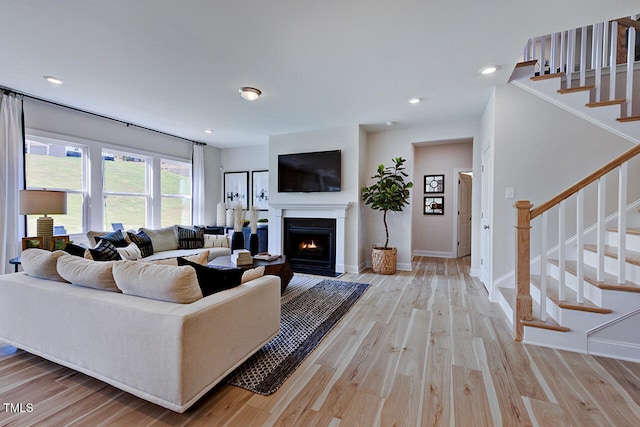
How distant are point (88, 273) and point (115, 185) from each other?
3.69 m

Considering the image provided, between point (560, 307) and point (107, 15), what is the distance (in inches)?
165

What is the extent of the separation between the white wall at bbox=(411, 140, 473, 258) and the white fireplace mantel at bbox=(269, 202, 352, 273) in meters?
2.03

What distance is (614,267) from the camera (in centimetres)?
245

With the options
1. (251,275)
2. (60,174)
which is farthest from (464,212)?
(60,174)

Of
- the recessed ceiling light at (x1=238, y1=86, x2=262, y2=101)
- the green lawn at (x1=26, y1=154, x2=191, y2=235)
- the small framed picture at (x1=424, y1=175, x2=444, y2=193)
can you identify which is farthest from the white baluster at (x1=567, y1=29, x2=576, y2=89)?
the green lawn at (x1=26, y1=154, x2=191, y2=235)

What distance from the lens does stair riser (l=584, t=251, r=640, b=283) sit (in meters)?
2.18

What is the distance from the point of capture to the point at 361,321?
277cm

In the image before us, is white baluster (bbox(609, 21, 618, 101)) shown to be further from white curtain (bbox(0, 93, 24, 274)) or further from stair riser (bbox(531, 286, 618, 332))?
white curtain (bbox(0, 93, 24, 274))

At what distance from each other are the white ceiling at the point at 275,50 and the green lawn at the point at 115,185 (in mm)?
955

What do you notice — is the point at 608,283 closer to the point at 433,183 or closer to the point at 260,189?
the point at 433,183

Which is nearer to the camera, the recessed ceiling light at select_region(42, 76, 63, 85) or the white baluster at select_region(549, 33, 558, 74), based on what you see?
the recessed ceiling light at select_region(42, 76, 63, 85)

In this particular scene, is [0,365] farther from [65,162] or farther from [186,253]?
[65,162]

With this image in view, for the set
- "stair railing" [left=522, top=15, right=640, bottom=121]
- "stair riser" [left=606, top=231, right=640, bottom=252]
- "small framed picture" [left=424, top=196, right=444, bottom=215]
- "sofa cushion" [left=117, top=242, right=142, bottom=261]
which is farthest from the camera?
"small framed picture" [left=424, top=196, right=444, bottom=215]

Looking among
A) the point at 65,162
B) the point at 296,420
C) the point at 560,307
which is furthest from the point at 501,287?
the point at 65,162
